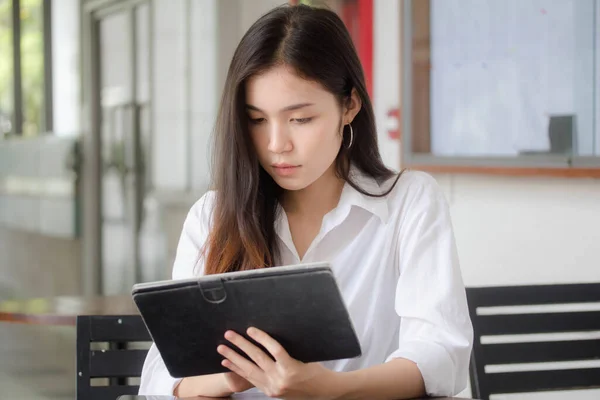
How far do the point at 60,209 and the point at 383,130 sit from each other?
145cm

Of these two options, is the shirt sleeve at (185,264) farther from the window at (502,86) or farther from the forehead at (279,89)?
the window at (502,86)

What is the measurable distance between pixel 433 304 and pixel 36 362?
108 inches

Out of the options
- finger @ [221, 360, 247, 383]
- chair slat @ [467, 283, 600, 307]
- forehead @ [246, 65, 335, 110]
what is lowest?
chair slat @ [467, 283, 600, 307]

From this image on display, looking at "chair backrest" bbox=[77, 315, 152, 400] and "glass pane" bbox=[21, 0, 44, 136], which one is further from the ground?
"glass pane" bbox=[21, 0, 44, 136]

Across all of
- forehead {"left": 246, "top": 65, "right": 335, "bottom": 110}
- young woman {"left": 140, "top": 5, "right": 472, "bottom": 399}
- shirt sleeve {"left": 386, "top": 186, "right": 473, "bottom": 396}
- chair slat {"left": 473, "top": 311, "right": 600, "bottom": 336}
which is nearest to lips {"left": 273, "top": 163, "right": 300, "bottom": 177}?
young woman {"left": 140, "top": 5, "right": 472, "bottom": 399}

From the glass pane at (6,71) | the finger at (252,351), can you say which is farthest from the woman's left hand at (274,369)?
the glass pane at (6,71)

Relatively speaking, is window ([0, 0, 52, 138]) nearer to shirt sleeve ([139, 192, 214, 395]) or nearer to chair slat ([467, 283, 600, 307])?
shirt sleeve ([139, 192, 214, 395])

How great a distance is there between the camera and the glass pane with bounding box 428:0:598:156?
96.2 inches

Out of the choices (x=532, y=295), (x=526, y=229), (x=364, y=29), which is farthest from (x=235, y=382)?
(x=364, y=29)

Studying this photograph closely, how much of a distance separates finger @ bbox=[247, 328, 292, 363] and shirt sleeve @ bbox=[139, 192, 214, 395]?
0.35 meters

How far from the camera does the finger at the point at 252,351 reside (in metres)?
1.21

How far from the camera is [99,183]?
3.88m

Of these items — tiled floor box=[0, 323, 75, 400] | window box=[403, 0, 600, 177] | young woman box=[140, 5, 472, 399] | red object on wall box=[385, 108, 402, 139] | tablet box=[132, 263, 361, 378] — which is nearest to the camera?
tablet box=[132, 263, 361, 378]

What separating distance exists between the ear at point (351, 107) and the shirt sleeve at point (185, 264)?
30 cm
